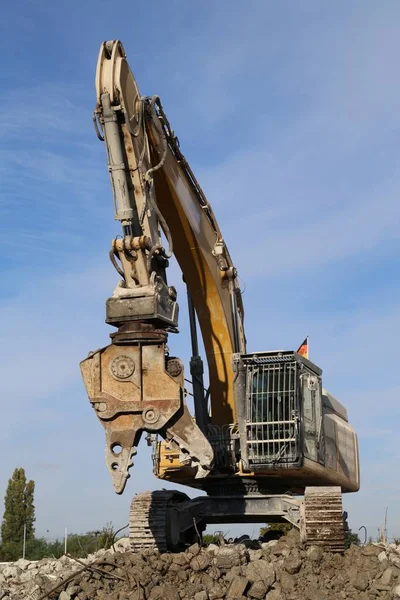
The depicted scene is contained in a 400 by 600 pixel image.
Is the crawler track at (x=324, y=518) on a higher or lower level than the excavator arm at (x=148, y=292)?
lower

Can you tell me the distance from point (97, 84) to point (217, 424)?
16.6ft

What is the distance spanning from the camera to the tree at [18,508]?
33.8 m

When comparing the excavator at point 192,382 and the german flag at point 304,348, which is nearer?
the excavator at point 192,382

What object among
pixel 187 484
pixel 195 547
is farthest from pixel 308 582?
pixel 187 484

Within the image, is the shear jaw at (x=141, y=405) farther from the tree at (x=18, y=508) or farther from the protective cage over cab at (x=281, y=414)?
the tree at (x=18, y=508)

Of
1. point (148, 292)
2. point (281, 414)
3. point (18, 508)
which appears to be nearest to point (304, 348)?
point (281, 414)

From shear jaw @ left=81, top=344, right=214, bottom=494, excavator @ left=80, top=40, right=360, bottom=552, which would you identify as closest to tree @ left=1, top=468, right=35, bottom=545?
excavator @ left=80, top=40, right=360, bottom=552

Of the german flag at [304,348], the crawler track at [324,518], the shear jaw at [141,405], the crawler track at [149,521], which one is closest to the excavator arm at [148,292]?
the shear jaw at [141,405]

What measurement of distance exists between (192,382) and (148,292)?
3411 mm

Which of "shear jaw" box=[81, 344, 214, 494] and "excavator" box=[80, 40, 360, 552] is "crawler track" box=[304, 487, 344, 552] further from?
"shear jaw" box=[81, 344, 214, 494]

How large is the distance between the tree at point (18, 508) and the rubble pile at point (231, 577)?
2306 centimetres

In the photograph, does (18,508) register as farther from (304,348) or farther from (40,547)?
(304,348)

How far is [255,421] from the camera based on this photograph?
12398 mm

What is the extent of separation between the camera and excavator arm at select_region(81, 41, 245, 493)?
34.8ft
